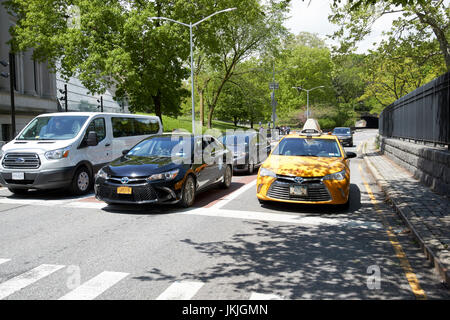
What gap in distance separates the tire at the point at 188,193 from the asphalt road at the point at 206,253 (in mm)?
241

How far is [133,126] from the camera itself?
1375 centimetres

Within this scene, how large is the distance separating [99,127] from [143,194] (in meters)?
4.34

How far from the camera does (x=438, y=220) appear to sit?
7238 millimetres

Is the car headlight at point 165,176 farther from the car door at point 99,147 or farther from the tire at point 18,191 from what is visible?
the tire at point 18,191

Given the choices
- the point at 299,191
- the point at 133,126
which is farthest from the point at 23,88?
the point at 299,191

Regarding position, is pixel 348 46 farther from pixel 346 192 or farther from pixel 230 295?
pixel 230 295

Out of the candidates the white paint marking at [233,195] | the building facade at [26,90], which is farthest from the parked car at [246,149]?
the building facade at [26,90]

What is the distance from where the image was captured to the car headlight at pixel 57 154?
10047 millimetres

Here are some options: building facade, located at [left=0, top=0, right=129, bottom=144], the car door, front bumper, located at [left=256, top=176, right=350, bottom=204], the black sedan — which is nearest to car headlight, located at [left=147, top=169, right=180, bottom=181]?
the black sedan

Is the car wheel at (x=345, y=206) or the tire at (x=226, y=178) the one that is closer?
the car wheel at (x=345, y=206)

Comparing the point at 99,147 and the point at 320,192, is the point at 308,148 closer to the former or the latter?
the point at 320,192

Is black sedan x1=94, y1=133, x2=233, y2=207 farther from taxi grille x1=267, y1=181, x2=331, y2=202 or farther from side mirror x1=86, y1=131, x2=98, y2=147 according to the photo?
taxi grille x1=267, y1=181, x2=331, y2=202

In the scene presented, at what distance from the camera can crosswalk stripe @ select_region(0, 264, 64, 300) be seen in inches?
171

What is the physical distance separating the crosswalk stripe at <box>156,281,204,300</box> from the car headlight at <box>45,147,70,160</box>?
6.70 meters
